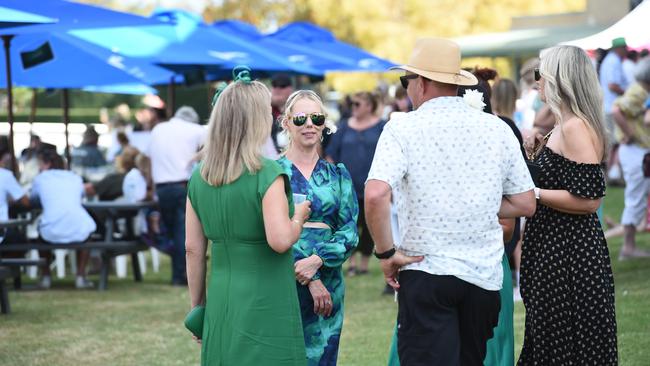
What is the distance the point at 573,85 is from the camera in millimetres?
5223

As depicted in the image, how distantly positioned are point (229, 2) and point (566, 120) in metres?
36.8

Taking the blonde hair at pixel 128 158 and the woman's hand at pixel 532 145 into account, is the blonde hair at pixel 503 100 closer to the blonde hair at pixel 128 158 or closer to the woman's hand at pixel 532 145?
the woman's hand at pixel 532 145

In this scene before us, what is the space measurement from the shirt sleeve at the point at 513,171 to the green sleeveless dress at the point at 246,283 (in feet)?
3.11

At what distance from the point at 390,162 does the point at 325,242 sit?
3.48 feet

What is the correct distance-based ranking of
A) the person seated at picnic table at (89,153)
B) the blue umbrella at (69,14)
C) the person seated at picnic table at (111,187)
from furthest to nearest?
the person seated at picnic table at (89,153)
the person seated at picnic table at (111,187)
the blue umbrella at (69,14)

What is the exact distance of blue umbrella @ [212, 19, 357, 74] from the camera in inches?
684

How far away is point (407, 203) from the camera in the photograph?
4.55m

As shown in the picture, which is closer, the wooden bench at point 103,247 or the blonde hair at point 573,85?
the blonde hair at point 573,85

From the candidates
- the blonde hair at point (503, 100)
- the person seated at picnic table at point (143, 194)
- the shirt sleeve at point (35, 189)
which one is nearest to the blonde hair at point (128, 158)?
the person seated at picnic table at point (143, 194)

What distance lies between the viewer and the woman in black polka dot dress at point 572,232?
521 centimetres

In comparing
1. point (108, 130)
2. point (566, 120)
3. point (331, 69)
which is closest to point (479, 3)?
point (108, 130)

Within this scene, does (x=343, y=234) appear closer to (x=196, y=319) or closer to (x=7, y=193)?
(x=196, y=319)

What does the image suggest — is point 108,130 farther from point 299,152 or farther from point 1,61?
point 299,152

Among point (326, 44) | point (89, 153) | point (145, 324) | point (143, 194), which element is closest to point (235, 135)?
point (145, 324)
